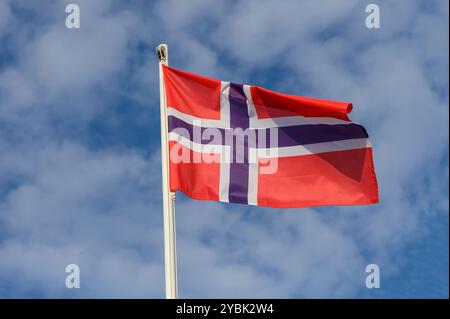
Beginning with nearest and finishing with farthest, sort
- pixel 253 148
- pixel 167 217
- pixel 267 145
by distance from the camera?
pixel 167 217 → pixel 253 148 → pixel 267 145

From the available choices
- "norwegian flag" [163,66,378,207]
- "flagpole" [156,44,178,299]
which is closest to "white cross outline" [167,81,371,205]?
"norwegian flag" [163,66,378,207]

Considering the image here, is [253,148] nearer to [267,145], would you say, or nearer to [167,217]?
[267,145]

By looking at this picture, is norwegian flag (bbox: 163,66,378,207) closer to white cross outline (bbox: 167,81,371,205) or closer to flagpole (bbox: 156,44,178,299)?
white cross outline (bbox: 167,81,371,205)

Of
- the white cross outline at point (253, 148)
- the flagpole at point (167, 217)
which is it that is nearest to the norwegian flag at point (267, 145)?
the white cross outline at point (253, 148)

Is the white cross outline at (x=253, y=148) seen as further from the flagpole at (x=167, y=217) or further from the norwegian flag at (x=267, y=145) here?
the flagpole at (x=167, y=217)

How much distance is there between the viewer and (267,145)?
790 inches

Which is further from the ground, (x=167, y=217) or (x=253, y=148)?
(x=253, y=148)

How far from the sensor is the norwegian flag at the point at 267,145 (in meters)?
19.0

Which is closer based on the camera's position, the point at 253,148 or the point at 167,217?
the point at 167,217

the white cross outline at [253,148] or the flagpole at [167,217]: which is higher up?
the white cross outline at [253,148]

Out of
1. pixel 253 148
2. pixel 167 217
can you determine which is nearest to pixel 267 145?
pixel 253 148
